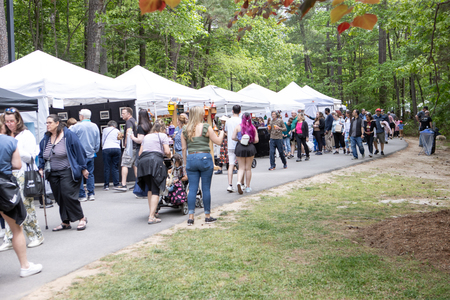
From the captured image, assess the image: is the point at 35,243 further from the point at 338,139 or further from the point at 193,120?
the point at 338,139

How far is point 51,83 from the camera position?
10648 millimetres

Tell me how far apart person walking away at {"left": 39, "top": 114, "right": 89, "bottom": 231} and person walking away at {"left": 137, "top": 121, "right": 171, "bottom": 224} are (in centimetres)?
93

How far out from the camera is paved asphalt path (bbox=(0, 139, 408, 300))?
4759mm

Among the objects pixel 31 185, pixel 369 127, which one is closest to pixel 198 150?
pixel 31 185

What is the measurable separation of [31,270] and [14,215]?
65 cm

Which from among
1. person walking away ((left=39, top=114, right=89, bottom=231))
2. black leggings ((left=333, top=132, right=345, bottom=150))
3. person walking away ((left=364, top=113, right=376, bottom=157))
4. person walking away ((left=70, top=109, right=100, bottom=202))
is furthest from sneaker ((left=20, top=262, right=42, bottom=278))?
black leggings ((left=333, top=132, right=345, bottom=150))

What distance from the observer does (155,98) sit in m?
13.6

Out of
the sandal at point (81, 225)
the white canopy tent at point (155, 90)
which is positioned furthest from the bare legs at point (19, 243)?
the white canopy tent at point (155, 90)

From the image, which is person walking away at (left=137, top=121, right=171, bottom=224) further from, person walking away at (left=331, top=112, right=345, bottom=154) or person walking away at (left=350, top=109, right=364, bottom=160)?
person walking away at (left=331, top=112, right=345, bottom=154)

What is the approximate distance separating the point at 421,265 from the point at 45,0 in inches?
1044

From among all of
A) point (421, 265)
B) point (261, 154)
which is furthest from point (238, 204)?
point (261, 154)

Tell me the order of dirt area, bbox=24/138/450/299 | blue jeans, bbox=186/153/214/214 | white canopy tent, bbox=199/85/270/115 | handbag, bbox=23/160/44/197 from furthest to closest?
white canopy tent, bbox=199/85/270/115, blue jeans, bbox=186/153/214/214, handbag, bbox=23/160/44/197, dirt area, bbox=24/138/450/299

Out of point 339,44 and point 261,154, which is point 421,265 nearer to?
point 261,154

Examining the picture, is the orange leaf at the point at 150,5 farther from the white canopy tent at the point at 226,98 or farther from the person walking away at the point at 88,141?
the white canopy tent at the point at 226,98
